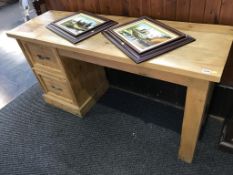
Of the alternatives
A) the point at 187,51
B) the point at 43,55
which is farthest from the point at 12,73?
the point at 187,51

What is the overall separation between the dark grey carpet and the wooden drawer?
14 cm

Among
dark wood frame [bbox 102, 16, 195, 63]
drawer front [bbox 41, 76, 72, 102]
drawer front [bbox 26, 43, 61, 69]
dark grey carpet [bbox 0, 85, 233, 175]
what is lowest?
dark grey carpet [bbox 0, 85, 233, 175]

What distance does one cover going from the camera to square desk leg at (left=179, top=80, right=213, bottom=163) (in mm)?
867

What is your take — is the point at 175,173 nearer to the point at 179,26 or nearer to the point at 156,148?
the point at 156,148

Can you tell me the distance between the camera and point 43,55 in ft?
4.55

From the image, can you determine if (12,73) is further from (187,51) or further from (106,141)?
(187,51)

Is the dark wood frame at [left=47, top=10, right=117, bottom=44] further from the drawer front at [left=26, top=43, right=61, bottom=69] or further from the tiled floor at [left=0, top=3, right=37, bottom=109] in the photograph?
the tiled floor at [left=0, top=3, right=37, bottom=109]

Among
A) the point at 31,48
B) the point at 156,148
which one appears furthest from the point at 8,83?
the point at 156,148

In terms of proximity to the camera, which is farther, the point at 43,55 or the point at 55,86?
the point at 55,86

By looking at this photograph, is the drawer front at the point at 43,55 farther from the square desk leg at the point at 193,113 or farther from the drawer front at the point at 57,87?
the square desk leg at the point at 193,113

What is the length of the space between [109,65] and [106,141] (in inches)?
23.0

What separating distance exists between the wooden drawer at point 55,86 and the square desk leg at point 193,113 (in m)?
0.81

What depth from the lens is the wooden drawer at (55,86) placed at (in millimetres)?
1468

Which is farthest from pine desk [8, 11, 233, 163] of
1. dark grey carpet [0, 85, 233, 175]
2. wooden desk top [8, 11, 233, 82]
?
dark grey carpet [0, 85, 233, 175]
